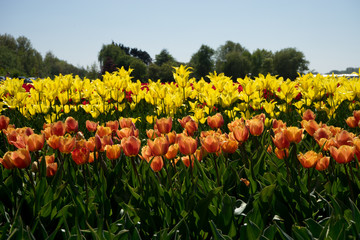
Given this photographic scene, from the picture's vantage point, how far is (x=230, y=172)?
1879 millimetres

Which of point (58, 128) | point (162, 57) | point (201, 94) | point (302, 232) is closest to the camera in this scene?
point (302, 232)

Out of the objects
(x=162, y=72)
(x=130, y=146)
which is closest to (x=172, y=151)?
(x=130, y=146)

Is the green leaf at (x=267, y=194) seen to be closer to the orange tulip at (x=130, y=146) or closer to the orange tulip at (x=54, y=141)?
the orange tulip at (x=130, y=146)

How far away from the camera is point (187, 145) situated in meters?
1.69

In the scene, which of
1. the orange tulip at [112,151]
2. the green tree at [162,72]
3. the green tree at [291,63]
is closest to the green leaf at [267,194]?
the orange tulip at [112,151]

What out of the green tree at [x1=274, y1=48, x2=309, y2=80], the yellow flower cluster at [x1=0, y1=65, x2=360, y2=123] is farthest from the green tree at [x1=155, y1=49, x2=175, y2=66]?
the yellow flower cluster at [x1=0, y1=65, x2=360, y2=123]

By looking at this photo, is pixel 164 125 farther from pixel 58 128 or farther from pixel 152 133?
pixel 58 128

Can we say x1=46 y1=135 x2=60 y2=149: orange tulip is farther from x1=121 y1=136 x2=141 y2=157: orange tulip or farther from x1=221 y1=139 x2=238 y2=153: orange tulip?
x1=221 y1=139 x2=238 y2=153: orange tulip

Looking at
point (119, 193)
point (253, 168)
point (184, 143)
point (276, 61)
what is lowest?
point (119, 193)

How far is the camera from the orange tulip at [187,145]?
5.50 feet

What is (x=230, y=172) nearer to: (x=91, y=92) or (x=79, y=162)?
(x=79, y=162)

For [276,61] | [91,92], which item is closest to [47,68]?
[276,61]

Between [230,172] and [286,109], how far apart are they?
7.79 ft

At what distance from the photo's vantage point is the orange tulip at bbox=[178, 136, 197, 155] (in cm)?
168
